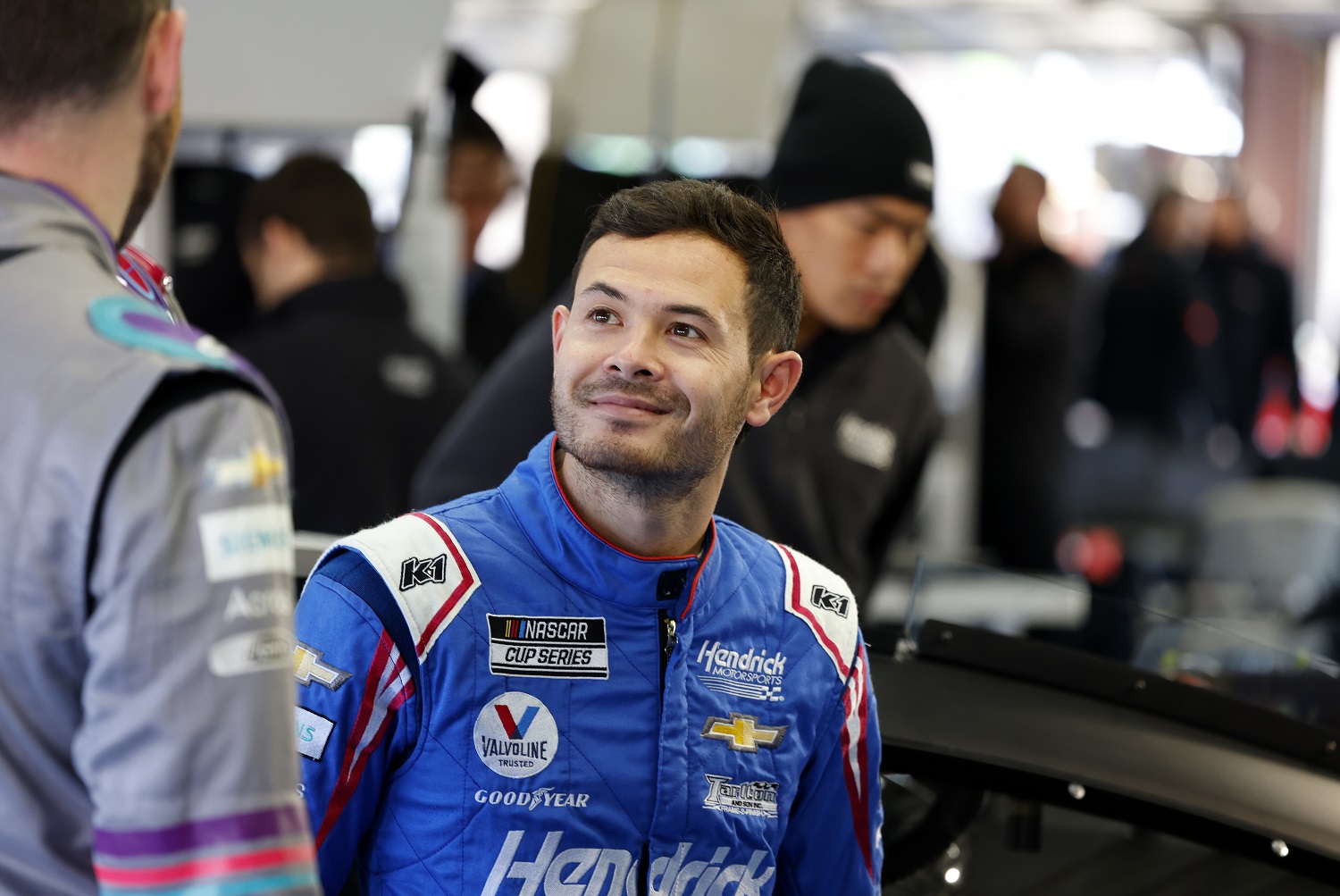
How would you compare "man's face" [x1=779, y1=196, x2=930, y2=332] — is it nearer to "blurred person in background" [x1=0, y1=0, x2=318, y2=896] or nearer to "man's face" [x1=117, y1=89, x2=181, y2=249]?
"man's face" [x1=117, y1=89, x2=181, y2=249]

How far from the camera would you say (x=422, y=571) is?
62.5 inches

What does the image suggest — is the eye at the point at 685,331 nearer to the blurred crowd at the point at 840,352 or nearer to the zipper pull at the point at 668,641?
the zipper pull at the point at 668,641

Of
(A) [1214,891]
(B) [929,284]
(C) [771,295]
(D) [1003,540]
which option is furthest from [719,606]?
(D) [1003,540]

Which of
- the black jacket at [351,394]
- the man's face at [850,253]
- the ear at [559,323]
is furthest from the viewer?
the black jacket at [351,394]

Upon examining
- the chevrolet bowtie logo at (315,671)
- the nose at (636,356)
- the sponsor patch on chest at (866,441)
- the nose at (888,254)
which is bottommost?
the chevrolet bowtie logo at (315,671)

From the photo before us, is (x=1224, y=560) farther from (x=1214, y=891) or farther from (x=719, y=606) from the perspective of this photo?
(x=719, y=606)

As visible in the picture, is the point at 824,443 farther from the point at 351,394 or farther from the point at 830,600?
the point at 351,394

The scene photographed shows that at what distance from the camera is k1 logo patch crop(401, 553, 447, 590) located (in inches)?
61.9

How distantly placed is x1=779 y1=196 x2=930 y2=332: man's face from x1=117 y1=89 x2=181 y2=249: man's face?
1737 millimetres

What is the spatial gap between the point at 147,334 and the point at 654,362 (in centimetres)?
65

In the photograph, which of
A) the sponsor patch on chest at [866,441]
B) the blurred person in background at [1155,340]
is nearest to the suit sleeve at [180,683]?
the sponsor patch on chest at [866,441]

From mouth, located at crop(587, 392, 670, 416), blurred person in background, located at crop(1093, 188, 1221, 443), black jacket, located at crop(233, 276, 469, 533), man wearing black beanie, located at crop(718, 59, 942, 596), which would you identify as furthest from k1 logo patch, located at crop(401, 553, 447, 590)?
blurred person in background, located at crop(1093, 188, 1221, 443)

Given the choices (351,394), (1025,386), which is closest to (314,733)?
(351,394)

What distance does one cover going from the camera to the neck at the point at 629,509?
1.66m
